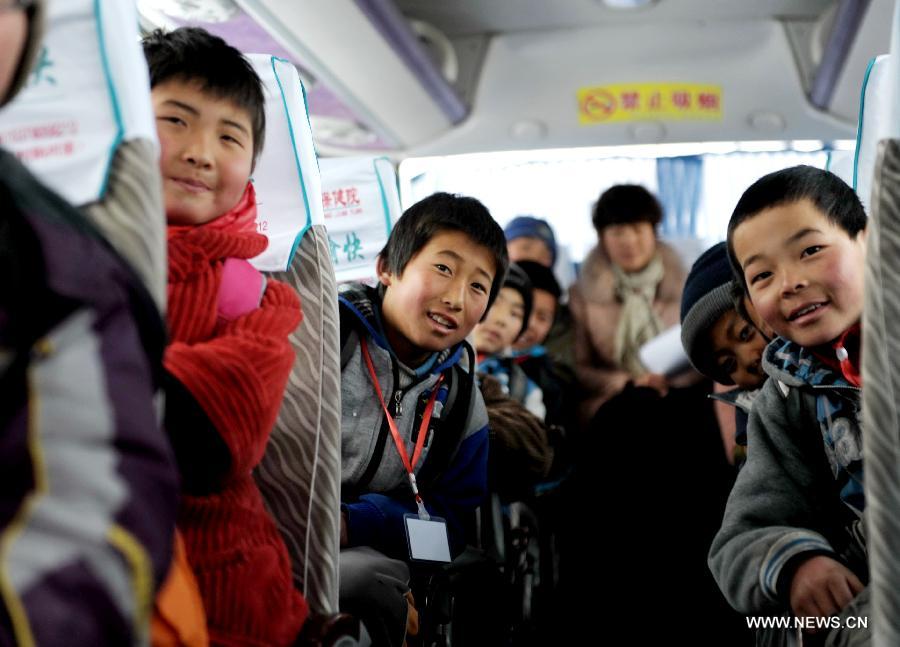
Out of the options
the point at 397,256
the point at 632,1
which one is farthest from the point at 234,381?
the point at 632,1

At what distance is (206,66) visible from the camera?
125cm

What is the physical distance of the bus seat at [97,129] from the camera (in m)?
0.89

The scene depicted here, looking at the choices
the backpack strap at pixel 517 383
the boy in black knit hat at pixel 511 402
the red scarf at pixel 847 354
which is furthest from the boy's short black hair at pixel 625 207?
the red scarf at pixel 847 354

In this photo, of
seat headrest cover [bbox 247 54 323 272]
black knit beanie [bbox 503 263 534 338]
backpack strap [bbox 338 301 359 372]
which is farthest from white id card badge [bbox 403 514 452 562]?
black knit beanie [bbox 503 263 534 338]

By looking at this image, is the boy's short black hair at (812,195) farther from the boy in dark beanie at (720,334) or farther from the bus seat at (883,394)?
the boy in dark beanie at (720,334)

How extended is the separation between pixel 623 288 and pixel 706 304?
189 cm

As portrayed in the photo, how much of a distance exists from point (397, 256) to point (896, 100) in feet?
4.24

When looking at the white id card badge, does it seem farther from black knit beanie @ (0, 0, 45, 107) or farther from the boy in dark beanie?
black knit beanie @ (0, 0, 45, 107)

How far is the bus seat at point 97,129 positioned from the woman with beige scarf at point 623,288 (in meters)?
2.98

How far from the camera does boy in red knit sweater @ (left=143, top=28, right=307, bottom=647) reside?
40.9 inches

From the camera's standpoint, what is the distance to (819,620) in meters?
1.26

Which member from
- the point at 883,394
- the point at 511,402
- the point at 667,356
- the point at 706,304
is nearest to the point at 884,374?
the point at 883,394

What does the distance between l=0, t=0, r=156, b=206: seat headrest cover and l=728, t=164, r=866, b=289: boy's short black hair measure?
3.28 feet

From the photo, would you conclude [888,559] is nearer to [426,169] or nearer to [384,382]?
[384,382]
